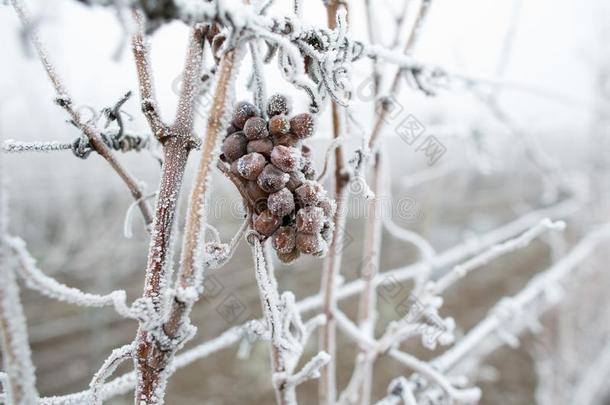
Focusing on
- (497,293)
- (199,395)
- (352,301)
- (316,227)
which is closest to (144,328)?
(316,227)

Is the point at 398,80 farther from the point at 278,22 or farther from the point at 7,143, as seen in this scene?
the point at 7,143

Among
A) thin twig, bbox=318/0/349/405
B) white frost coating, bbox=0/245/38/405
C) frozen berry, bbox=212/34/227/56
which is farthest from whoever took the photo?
thin twig, bbox=318/0/349/405

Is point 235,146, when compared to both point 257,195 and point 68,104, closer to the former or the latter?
point 257,195

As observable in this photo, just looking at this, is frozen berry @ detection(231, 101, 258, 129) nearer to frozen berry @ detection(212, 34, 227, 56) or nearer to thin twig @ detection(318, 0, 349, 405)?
frozen berry @ detection(212, 34, 227, 56)

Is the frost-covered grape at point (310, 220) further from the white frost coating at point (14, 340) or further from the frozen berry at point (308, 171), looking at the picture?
the white frost coating at point (14, 340)

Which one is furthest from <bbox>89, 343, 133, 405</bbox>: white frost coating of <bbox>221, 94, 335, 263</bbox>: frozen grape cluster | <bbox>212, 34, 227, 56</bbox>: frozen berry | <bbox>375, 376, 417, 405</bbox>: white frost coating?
<bbox>375, 376, 417, 405</bbox>: white frost coating

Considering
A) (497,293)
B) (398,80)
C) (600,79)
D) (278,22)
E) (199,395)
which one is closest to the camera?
(278,22)
